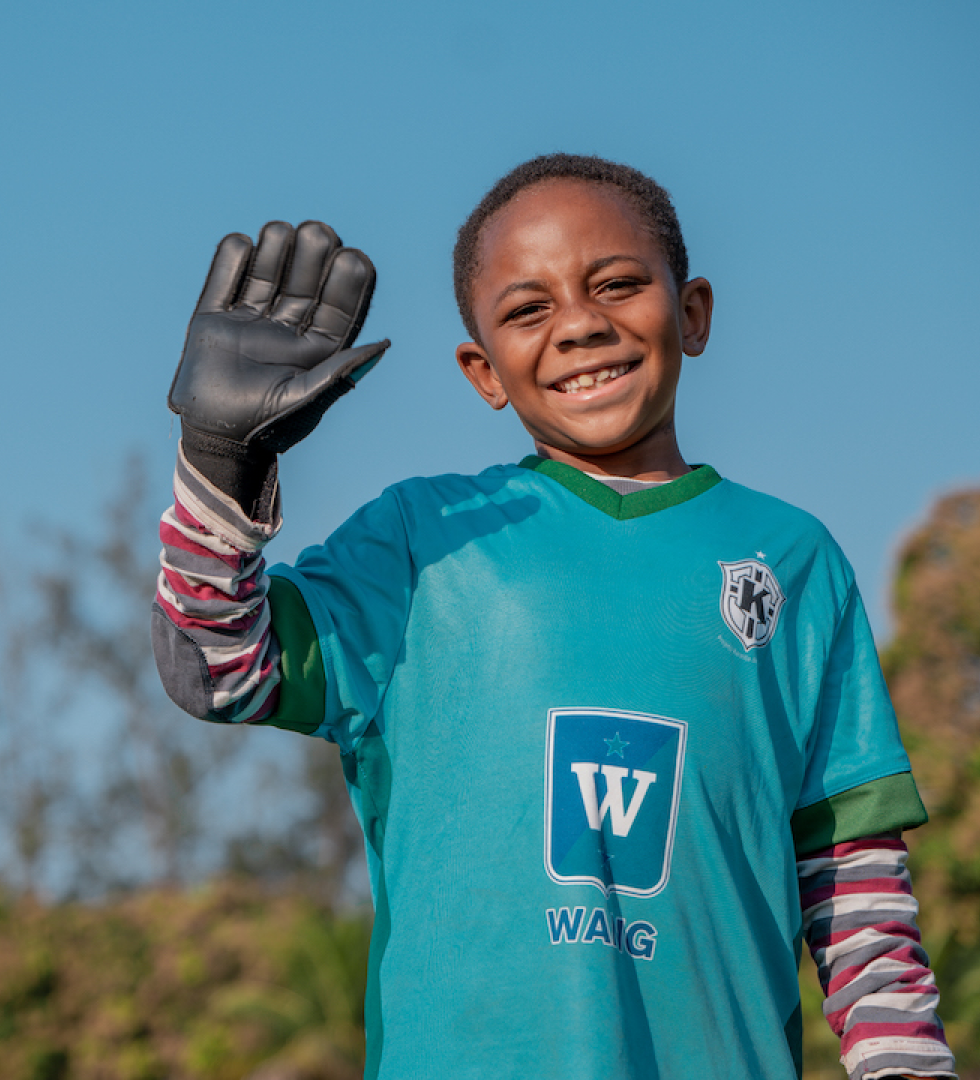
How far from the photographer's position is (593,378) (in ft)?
6.89

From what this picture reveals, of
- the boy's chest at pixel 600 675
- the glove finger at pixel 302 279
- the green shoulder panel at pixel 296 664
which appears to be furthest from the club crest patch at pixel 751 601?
the glove finger at pixel 302 279

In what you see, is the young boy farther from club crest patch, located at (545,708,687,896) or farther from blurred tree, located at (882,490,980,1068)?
blurred tree, located at (882,490,980,1068)

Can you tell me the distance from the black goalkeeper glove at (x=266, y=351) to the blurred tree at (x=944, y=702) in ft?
25.3

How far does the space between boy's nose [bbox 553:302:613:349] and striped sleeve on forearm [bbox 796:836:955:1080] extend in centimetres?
85

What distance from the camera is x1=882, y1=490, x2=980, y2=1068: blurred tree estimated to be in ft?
29.1

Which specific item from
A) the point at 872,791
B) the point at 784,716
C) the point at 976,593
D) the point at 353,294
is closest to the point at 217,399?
the point at 353,294

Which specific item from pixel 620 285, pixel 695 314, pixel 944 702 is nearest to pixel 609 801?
pixel 620 285

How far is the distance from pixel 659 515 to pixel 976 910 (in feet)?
26.1

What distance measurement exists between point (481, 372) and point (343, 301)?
671 millimetres

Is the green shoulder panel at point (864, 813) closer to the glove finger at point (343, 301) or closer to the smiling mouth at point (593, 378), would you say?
the smiling mouth at point (593, 378)

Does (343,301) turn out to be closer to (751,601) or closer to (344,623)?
(344,623)

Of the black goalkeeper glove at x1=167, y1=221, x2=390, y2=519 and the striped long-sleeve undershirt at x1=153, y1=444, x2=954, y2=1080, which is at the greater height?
the black goalkeeper glove at x1=167, y1=221, x2=390, y2=519

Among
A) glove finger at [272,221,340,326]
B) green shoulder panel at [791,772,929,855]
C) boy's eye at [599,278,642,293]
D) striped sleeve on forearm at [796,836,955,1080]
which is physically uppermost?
boy's eye at [599,278,642,293]

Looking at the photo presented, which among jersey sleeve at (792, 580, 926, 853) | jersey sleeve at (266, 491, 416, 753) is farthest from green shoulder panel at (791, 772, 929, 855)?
jersey sleeve at (266, 491, 416, 753)
